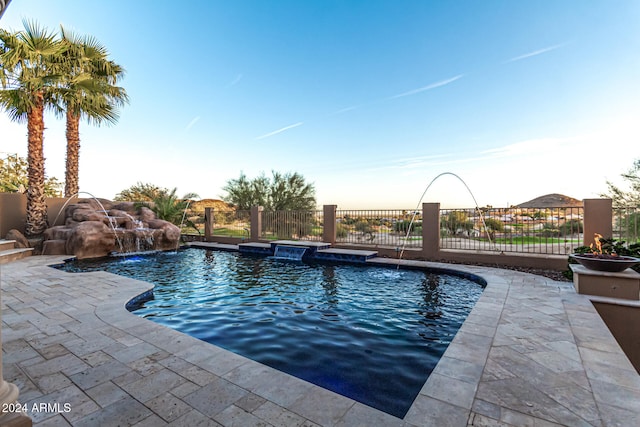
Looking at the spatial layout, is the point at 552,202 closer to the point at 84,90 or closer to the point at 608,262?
the point at 608,262

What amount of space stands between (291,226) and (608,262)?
389 inches

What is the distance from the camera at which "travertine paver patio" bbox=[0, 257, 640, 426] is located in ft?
6.37

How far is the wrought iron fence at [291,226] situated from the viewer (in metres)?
12.2

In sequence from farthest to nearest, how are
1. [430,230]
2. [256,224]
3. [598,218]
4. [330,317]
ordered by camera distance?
1. [256,224]
2. [430,230]
3. [598,218]
4. [330,317]

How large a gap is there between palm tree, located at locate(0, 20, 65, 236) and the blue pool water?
17.3 ft

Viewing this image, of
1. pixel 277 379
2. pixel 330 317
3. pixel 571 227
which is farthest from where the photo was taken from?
pixel 571 227

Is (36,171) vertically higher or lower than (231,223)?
higher

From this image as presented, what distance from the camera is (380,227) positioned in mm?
10398

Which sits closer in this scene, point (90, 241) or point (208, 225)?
point (90, 241)

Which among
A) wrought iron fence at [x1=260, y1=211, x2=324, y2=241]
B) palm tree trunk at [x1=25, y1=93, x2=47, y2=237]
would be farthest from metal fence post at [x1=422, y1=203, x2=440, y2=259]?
palm tree trunk at [x1=25, y1=93, x2=47, y2=237]

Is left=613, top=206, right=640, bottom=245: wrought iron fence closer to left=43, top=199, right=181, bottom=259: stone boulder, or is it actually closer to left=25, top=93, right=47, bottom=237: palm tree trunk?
left=43, top=199, right=181, bottom=259: stone boulder

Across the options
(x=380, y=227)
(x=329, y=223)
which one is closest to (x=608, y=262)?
(x=380, y=227)

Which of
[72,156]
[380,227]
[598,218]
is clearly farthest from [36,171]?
[598,218]

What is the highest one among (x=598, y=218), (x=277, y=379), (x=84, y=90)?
(x=84, y=90)
